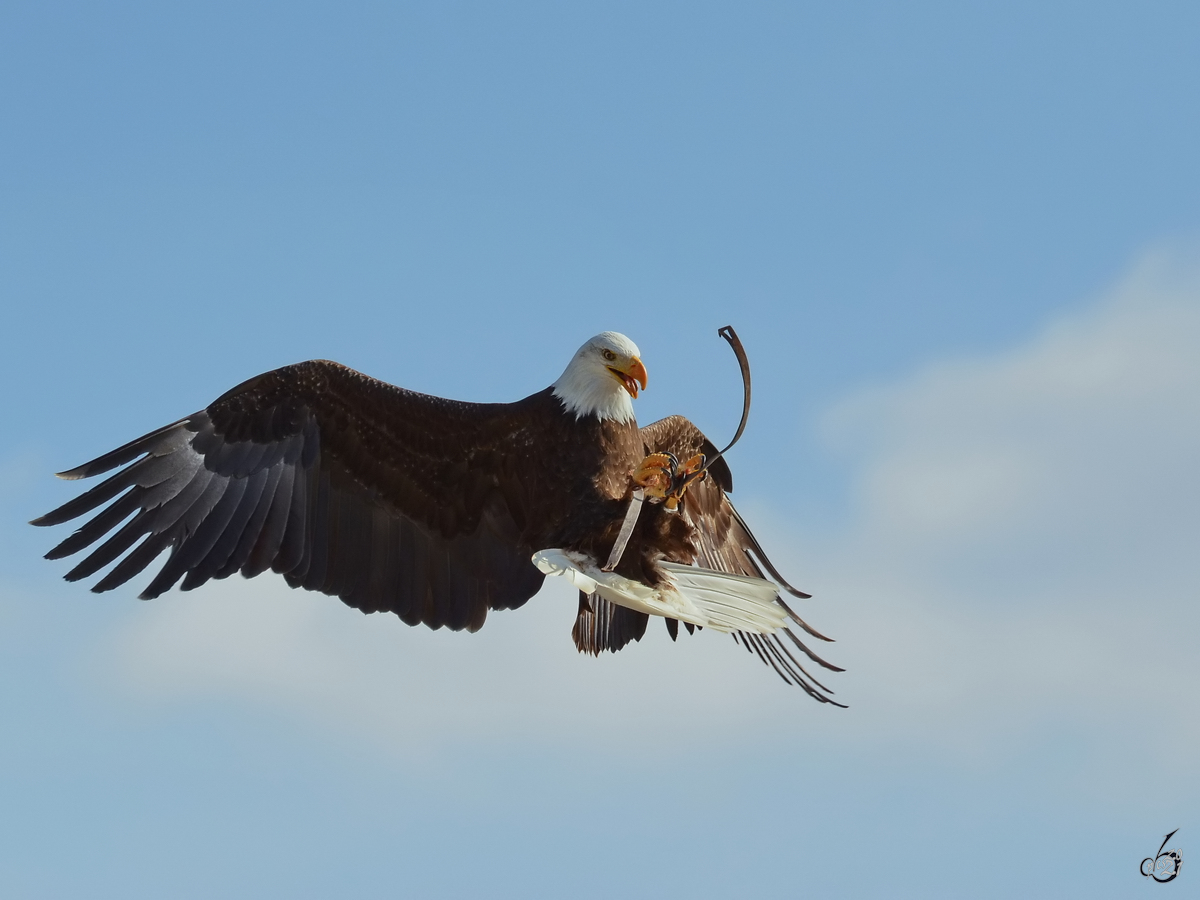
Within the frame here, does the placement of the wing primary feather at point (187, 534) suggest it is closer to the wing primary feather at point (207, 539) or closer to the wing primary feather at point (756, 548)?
the wing primary feather at point (207, 539)

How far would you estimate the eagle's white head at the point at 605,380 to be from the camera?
250 inches

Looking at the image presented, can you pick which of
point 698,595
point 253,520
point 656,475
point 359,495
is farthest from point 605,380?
point 253,520

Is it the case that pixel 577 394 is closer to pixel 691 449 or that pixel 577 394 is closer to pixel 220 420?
pixel 691 449

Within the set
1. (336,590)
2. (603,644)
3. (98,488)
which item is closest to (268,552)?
(336,590)

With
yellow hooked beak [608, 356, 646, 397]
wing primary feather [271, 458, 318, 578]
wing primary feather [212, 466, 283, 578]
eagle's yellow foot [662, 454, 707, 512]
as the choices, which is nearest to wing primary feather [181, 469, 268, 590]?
wing primary feather [212, 466, 283, 578]

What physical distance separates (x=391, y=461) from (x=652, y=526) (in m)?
1.50

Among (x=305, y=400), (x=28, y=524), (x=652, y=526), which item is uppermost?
(x=305, y=400)

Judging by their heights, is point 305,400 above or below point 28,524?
above

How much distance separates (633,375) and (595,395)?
0.72 feet

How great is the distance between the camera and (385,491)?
6816 mm

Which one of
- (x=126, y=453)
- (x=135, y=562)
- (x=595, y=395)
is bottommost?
(x=135, y=562)

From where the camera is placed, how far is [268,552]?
6637 mm

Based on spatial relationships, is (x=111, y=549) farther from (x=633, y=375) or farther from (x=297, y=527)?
(x=633, y=375)

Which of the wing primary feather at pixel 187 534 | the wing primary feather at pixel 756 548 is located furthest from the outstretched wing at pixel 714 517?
the wing primary feather at pixel 187 534
